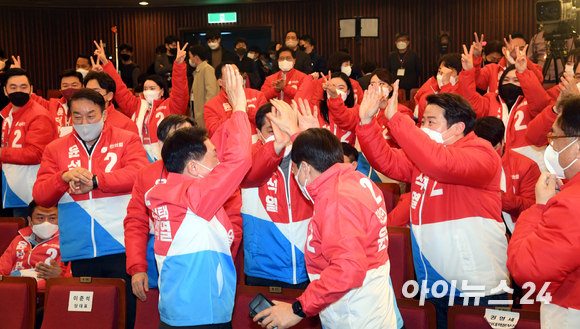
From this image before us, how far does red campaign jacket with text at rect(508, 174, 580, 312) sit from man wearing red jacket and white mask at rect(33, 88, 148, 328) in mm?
2261

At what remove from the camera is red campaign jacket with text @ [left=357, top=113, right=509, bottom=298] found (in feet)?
7.48

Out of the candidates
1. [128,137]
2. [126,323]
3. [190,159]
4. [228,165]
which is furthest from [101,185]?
[228,165]

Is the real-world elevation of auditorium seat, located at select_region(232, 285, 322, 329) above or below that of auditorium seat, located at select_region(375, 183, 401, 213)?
below

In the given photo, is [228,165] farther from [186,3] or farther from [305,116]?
[186,3]

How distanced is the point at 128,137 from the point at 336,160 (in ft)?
5.97

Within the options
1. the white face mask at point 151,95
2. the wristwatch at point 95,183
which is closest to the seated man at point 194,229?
the wristwatch at point 95,183

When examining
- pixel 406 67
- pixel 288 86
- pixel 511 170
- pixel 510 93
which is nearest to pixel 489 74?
pixel 510 93

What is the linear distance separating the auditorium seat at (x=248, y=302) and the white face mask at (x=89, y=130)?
4.64ft

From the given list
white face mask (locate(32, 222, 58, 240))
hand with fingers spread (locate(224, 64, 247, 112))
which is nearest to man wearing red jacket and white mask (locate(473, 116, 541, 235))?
hand with fingers spread (locate(224, 64, 247, 112))

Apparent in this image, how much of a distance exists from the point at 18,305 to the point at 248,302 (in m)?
1.47

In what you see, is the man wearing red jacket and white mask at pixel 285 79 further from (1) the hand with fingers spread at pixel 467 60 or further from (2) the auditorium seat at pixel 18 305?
(2) the auditorium seat at pixel 18 305

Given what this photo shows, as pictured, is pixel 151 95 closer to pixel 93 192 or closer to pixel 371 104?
pixel 93 192

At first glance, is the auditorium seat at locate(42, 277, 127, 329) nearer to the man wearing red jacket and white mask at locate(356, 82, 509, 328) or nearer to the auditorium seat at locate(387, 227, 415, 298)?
the auditorium seat at locate(387, 227, 415, 298)

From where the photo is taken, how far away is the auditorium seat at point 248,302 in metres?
2.64
